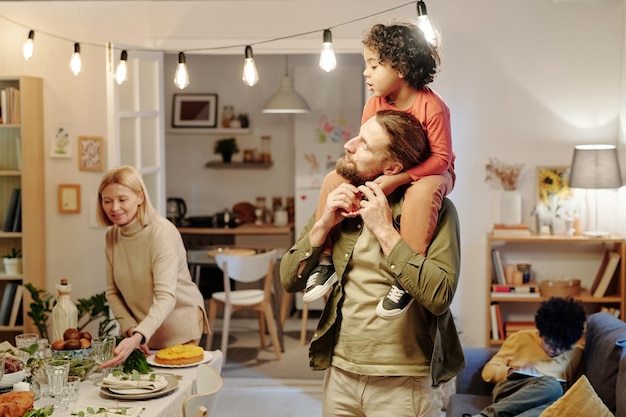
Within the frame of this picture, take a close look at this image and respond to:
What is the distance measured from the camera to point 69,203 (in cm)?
565

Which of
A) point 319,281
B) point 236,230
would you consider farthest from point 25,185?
point 319,281

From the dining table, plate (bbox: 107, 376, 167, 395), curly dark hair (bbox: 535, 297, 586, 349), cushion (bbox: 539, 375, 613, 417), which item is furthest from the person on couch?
plate (bbox: 107, 376, 167, 395)

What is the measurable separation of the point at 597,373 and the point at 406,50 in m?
2.13

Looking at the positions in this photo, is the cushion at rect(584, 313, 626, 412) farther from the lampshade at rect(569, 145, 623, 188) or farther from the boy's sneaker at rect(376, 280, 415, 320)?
the boy's sneaker at rect(376, 280, 415, 320)

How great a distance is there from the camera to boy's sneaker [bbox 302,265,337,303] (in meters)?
2.26

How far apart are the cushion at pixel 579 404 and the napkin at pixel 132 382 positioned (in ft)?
4.59

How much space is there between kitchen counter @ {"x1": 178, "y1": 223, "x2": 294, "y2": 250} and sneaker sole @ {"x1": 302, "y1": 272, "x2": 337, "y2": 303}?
5.36 metres

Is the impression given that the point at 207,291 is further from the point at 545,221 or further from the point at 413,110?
the point at 413,110

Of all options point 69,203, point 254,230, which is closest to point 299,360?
point 254,230

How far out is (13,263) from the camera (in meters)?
5.56

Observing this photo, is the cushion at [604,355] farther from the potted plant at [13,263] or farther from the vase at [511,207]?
the potted plant at [13,263]

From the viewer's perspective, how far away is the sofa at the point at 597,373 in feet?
11.0

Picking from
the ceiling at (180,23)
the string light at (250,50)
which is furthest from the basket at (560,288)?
the ceiling at (180,23)

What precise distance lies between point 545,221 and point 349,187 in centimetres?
358
